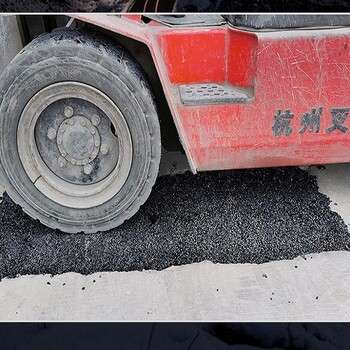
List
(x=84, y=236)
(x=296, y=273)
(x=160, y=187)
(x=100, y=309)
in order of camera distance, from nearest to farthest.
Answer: (x=100, y=309), (x=296, y=273), (x=84, y=236), (x=160, y=187)

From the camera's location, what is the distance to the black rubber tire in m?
1.84

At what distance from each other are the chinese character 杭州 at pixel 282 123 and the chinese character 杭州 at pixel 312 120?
0.15ft

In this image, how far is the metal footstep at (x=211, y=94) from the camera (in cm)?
188

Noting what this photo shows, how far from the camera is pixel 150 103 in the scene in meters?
1.88

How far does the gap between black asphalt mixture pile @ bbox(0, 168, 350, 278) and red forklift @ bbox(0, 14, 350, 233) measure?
0.10 metres

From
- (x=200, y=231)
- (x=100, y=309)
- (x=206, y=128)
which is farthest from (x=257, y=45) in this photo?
(x=100, y=309)

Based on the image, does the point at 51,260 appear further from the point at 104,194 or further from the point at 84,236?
the point at 104,194

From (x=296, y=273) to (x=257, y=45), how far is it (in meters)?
0.80

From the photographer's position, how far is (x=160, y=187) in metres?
2.35

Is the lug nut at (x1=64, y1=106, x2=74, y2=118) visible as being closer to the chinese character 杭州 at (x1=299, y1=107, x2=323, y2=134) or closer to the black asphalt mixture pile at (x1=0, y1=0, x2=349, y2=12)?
the black asphalt mixture pile at (x1=0, y1=0, x2=349, y2=12)

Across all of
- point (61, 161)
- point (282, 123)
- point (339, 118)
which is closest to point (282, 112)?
point (282, 123)

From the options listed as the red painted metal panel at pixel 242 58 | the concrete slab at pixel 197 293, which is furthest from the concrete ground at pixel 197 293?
the red painted metal panel at pixel 242 58

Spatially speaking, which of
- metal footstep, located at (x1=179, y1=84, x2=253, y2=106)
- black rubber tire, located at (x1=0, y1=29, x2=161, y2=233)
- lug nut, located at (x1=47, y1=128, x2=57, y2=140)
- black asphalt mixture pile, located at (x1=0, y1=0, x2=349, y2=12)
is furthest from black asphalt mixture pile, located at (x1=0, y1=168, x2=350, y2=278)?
black asphalt mixture pile, located at (x1=0, y1=0, x2=349, y2=12)

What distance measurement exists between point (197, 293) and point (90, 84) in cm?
80
